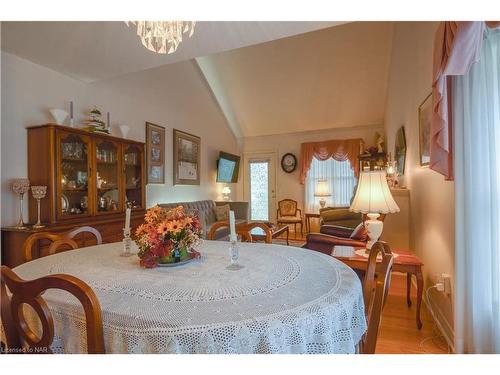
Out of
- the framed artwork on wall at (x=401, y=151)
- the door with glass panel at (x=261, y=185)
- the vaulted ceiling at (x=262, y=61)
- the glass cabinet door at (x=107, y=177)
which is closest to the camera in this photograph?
the vaulted ceiling at (x=262, y=61)

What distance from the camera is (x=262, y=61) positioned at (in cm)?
484

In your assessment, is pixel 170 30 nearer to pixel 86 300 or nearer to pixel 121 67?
pixel 121 67

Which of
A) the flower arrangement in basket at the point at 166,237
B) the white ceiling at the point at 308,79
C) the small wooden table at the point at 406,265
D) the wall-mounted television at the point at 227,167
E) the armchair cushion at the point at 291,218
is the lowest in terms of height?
the armchair cushion at the point at 291,218

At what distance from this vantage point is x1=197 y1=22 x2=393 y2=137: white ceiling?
4359mm

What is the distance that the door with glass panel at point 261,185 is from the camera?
6.51 m

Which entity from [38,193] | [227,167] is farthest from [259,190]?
[38,193]

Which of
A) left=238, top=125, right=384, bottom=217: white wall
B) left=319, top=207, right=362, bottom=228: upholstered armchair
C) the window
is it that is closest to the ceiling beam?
left=238, top=125, right=384, bottom=217: white wall

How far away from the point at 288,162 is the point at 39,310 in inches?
232

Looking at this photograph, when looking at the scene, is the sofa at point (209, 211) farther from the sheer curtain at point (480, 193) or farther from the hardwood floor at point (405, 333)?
the sheer curtain at point (480, 193)

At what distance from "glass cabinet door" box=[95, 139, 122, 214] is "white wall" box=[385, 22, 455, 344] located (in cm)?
312

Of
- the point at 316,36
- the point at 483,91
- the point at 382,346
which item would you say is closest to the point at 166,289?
the point at 382,346

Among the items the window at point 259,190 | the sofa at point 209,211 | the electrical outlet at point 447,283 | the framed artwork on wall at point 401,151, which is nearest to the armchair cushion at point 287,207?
the window at point 259,190

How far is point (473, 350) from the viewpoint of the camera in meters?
1.52

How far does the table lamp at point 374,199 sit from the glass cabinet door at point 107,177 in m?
2.53
